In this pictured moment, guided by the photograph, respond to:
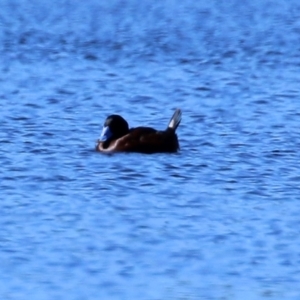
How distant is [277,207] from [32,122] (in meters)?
4.64

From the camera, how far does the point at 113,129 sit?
13.4 metres

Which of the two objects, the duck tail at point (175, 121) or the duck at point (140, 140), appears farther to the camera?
the duck tail at point (175, 121)

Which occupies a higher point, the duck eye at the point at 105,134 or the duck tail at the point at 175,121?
the duck tail at the point at 175,121

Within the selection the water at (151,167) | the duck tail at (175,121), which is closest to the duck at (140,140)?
the duck tail at (175,121)

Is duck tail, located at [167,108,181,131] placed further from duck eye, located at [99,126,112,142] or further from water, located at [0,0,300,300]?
duck eye, located at [99,126,112,142]

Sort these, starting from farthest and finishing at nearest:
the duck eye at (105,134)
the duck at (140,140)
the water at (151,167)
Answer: the duck eye at (105,134), the duck at (140,140), the water at (151,167)

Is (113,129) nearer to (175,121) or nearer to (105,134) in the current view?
(105,134)

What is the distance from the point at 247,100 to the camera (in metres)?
16.0

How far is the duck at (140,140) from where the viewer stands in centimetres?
1286

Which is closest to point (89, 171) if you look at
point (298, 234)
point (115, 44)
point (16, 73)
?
point (298, 234)

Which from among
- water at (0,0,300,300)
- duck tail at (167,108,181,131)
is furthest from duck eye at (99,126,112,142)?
duck tail at (167,108,181,131)

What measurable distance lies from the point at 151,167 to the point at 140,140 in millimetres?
843

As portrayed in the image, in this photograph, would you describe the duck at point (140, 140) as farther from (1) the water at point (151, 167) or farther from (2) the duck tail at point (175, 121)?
(1) the water at point (151, 167)

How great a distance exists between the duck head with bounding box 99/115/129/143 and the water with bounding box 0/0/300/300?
0.18 m
